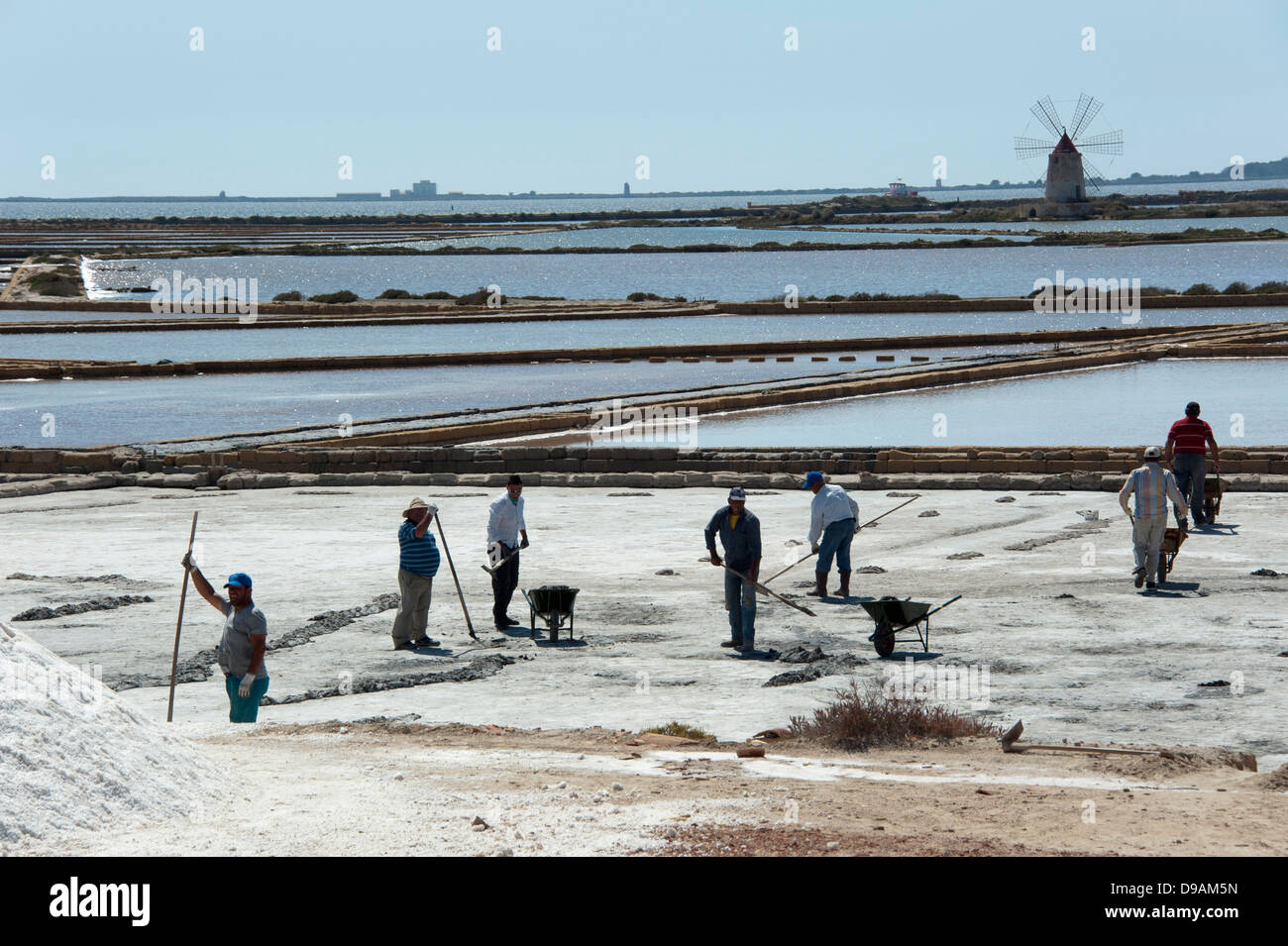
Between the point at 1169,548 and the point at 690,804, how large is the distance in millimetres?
7315

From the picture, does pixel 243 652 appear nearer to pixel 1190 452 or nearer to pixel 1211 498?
pixel 1190 452

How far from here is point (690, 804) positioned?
6.69 metres

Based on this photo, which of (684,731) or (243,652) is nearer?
(243,652)

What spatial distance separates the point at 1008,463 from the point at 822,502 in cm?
847

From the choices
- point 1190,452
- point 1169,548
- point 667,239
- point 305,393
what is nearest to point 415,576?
point 1169,548

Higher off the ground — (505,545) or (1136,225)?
(1136,225)

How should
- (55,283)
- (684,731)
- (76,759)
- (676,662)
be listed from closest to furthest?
(76,759) < (684,731) < (676,662) < (55,283)

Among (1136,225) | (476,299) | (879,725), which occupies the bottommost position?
(879,725)

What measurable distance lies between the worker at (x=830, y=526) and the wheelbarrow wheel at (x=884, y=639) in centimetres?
189

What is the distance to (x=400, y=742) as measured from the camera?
8.41 metres

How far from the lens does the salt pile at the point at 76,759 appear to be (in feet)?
19.8

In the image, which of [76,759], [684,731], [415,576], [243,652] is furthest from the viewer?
[415,576]
